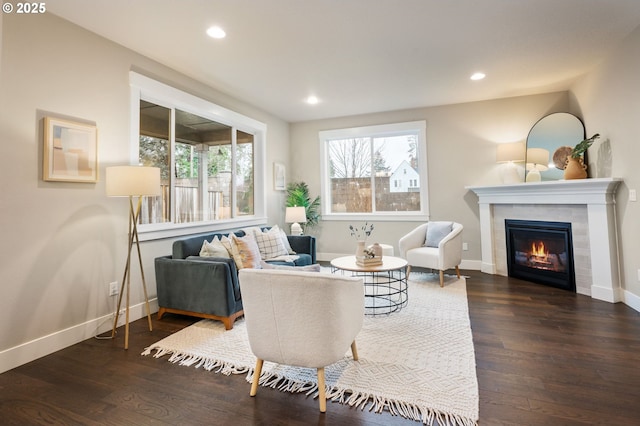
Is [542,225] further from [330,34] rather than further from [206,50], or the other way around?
[206,50]

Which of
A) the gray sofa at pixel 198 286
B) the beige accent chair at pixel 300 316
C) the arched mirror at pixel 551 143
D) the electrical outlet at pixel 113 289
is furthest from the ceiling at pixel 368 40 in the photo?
the electrical outlet at pixel 113 289

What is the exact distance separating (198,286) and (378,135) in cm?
418

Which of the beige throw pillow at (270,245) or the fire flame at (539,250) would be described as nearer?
the beige throw pillow at (270,245)

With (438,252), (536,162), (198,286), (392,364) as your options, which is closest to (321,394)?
(392,364)

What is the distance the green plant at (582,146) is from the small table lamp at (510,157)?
688 mm

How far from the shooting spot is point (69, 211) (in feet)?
8.63

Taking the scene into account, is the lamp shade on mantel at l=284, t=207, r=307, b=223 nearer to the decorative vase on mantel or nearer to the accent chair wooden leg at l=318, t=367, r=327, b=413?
the accent chair wooden leg at l=318, t=367, r=327, b=413

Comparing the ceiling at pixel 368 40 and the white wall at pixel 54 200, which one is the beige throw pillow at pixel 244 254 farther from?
the ceiling at pixel 368 40

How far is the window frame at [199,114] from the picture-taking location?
3.20 metres

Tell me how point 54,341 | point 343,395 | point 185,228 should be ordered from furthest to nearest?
point 185,228
point 54,341
point 343,395

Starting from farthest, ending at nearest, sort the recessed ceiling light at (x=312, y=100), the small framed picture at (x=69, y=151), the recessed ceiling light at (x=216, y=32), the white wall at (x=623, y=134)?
the recessed ceiling light at (x=312, y=100), the white wall at (x=623, y=134), the recessed ceiling light at (x=216, y=32), the small framed picture at (x=69, y=151)

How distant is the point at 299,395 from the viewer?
6.15ft

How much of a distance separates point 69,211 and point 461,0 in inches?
144

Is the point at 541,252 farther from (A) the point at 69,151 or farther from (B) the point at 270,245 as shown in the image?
(A) the point at 69,151
